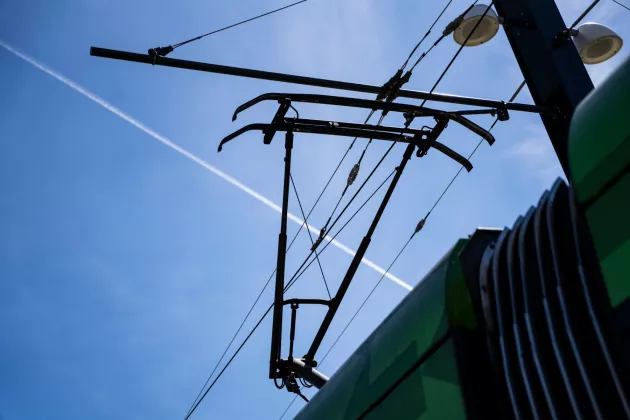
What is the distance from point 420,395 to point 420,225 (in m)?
4.97

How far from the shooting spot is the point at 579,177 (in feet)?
6.53

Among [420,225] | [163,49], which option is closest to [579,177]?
[163,49]

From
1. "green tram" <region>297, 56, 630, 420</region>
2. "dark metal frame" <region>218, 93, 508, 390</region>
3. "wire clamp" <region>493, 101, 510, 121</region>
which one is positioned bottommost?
"green tram" <region>297, 56, 630, 420</region>

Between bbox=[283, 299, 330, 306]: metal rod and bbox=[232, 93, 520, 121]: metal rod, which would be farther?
bbox=[283, 299, 330, 306]: metal rod

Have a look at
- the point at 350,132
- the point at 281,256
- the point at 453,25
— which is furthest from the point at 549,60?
the point at 281,256

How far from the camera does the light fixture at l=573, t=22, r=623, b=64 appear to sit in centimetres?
545

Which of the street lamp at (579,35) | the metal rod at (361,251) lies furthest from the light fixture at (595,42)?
the metal rod at (361,251)

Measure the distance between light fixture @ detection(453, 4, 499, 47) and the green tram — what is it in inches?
128

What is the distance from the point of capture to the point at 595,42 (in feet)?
17.9

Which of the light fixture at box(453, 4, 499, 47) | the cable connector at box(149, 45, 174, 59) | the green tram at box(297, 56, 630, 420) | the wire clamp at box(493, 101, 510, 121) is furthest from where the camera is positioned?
the light fixture at box(453, 4, 499, 47)

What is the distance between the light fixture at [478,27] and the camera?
541cm

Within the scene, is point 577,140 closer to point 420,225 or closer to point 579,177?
point 579,177

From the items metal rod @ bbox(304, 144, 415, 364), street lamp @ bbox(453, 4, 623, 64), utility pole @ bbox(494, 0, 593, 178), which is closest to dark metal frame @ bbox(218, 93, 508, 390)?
metal rod @ bbox(304, 144, 415, 364)

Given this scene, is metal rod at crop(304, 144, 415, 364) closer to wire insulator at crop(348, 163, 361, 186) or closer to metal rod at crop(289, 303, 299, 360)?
metal rod at crop(289, 303, 299, 360)
